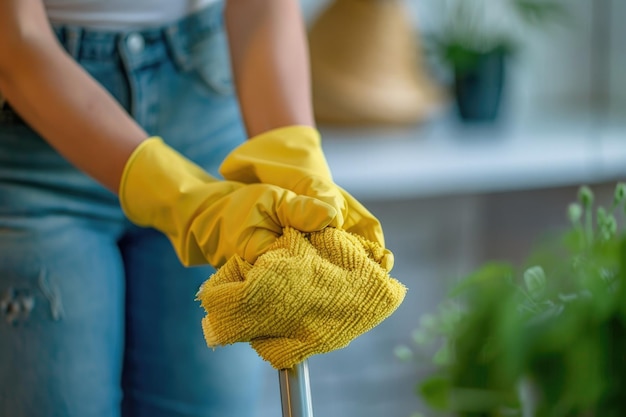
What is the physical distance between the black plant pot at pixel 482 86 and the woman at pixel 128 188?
1.23 meters

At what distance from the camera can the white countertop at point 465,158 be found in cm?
172

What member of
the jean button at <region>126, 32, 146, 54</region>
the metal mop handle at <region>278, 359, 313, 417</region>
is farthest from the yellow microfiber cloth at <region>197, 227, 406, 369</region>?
the jean button at <region>126, 32, 146, 54</region>

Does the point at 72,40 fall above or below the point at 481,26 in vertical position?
above

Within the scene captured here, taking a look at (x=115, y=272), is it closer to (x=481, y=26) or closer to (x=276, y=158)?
(x=276, y=158)

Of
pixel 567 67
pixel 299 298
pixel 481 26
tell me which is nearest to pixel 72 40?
pixel 299 298

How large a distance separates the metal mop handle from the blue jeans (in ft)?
0.90

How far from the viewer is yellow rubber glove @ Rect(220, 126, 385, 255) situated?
2.18 ft

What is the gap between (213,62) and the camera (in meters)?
0.90

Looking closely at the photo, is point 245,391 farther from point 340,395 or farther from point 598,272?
point 340,395

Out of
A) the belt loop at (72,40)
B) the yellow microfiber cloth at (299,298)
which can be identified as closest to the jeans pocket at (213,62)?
the belt loop at (72,40)

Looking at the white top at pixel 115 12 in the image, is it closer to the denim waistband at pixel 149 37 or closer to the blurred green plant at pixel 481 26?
the denim waistband at pixel 149 37

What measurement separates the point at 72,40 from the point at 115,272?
0.75 feet

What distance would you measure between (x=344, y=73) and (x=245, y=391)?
1098 millimetres

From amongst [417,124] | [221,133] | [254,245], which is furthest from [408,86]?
[254,245]
